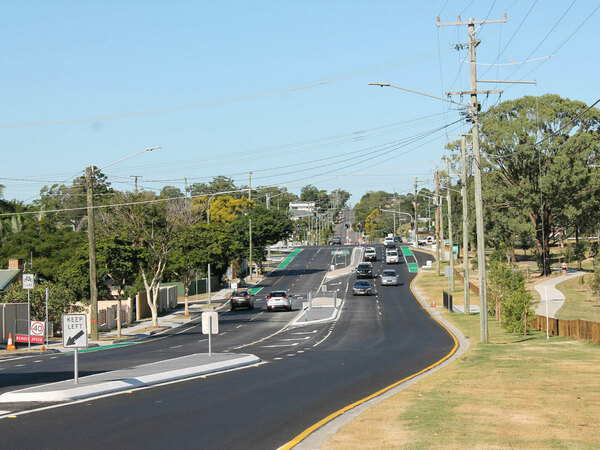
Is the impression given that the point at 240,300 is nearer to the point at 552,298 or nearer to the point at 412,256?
the point at 552,298

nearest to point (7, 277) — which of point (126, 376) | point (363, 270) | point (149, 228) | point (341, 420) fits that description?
point (149, 228)

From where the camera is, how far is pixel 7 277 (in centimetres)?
5128

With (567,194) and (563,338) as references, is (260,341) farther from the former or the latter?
(567,194)

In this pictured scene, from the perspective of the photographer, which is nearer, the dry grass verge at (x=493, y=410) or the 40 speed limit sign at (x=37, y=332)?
the dry grass verge at (x=493, y=410)

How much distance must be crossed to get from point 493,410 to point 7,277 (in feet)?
145

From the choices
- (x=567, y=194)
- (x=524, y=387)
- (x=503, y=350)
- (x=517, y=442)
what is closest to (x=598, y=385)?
(x=524, y=387)

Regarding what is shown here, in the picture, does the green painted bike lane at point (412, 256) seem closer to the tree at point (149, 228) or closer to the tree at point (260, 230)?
the tree at point (260, 230)

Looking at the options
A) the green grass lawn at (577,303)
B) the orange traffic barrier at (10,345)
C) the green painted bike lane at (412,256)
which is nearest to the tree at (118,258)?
the orange traffic barrier at (10,345)

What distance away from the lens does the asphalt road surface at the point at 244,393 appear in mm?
12375

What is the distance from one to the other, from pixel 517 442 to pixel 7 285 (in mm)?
46139

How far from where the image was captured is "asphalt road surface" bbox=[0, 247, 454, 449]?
487 inches

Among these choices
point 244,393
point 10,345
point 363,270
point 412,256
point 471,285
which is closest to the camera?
point 244,393

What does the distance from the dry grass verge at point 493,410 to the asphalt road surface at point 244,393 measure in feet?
4.63

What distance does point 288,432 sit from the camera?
1286cm
